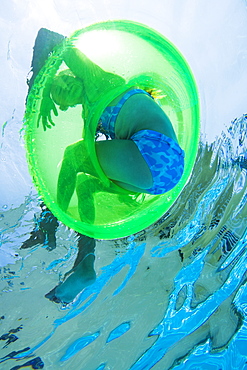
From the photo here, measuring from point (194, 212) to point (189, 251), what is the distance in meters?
0.32

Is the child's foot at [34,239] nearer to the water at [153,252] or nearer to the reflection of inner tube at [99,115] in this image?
the water at [153,252]

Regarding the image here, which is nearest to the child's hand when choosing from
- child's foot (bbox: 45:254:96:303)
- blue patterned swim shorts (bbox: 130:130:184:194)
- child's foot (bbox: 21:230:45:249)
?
blue patterned swim shorts (bbox: 130:130:184:194)

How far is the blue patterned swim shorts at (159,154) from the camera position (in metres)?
1.31

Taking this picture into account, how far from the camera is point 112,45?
5.10 feet

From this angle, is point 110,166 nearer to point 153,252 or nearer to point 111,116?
point 111,116

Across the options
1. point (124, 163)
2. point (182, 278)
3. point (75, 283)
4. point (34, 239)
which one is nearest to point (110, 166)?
point (124, 163)

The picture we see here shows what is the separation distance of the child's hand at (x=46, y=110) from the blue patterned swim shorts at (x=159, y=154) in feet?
1.41

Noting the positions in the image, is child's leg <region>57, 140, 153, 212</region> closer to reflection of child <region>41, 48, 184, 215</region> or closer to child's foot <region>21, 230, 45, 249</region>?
reflection of child <region>41, 48, 184, 215</region>

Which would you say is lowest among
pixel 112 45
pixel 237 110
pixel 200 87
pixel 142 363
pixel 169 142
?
pixel 142 363

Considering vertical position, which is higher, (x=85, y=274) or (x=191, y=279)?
(x=85, y=274)

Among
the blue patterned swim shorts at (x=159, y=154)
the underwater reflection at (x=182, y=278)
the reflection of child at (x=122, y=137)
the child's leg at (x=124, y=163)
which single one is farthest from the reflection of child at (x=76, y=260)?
the blue patterned swim shorts at (x=159, y=154)

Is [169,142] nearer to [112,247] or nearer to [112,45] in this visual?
[112,45]

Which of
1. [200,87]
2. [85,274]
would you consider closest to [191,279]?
[85,274]

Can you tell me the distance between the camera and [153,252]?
232 cm
